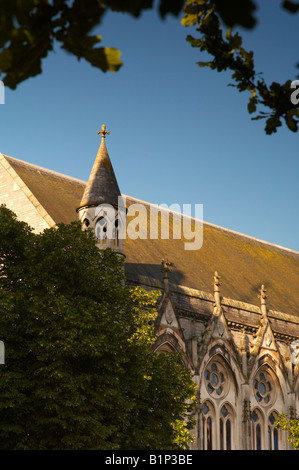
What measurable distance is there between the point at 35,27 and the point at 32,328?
1669 cm

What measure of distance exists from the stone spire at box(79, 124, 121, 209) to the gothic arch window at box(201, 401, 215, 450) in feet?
33.1

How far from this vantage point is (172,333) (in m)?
30.7

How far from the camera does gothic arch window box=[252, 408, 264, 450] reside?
33312 millimetres

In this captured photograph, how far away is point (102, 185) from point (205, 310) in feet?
27.4

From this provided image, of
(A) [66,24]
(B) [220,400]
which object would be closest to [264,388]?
(B) [220,400]

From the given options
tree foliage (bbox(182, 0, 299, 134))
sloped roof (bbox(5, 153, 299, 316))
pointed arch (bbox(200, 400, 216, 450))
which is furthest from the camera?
sloped roof (bbox(5, 153, 299, 316))

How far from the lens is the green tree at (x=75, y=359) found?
61.4 ft

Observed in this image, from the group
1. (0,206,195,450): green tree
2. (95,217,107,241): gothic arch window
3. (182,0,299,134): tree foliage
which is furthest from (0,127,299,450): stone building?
(182,0,299,134): tree foliage

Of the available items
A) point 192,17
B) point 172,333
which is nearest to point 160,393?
point 172,333

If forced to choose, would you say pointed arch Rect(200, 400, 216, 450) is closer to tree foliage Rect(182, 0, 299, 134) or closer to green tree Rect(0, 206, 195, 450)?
green tree Rect(0, 206, 195, 450)

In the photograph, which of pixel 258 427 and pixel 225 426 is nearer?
pixel 225 426

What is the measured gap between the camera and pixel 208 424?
105 ft

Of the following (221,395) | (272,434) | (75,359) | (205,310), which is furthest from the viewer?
(272,434)

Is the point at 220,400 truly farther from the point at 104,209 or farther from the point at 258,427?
the point at 104,209
